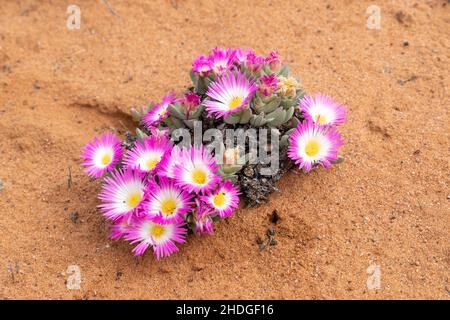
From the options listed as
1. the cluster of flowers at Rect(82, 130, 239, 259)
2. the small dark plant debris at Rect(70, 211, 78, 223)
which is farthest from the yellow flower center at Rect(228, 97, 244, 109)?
the small dark plant debris at Rect(70, 211, 78, 223)

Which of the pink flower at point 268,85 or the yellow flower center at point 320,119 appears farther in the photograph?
the yellow flower center at point 320,119

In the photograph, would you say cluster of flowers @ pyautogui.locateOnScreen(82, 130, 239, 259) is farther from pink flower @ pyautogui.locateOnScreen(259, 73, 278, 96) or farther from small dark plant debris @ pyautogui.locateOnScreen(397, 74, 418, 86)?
small dark plant debris @ pyautogui.locateOnScreen(397, 74, 418, 86)

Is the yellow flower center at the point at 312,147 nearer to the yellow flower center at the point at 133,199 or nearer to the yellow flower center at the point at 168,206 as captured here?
the yellow flower center at the point at 168,206

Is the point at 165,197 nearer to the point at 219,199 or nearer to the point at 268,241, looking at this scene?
the point at 219,199

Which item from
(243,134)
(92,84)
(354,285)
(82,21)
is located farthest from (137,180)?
(82,21)

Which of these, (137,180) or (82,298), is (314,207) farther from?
(82,298)

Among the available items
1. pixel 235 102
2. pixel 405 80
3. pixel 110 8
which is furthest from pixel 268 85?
pixel 110 8

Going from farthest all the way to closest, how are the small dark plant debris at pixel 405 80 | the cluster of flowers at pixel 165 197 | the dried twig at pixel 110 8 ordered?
the dried twig at pixel 110 8
the small dark plant debris at pixel 405 80
the cluster of flowers at pixel 165 197

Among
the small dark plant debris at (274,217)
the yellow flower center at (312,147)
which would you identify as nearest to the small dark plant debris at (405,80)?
the yellow flower center at (312,147)
